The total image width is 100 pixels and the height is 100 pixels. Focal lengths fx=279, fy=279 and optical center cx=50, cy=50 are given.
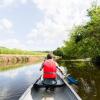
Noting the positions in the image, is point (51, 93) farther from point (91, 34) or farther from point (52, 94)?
point (91, 34)

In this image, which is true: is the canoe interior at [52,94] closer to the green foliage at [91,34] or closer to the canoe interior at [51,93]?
the canoe interior at [51,93]

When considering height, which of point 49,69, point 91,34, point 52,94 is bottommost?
point 52,94

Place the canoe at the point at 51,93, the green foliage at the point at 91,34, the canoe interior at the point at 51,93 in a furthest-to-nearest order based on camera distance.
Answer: the green foliage at the point at 91,34 < the canoe interior at the point at 51,93 < the canoe at the point at 51,93

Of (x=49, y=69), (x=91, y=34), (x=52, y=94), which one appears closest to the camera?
(x=52, y=94)

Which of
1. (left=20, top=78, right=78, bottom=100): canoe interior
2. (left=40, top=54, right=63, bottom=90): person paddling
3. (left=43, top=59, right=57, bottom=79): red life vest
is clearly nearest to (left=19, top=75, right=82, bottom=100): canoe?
(left=20, top=78, right=78, bottom=100): canoe interior

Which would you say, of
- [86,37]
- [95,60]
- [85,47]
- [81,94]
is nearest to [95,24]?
[86,37]

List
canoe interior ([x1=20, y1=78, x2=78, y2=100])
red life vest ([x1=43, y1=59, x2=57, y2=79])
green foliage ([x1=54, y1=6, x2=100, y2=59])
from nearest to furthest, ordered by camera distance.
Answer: canoe interior ([x1=20, y1=78, x2=78, y2=100]), red life vest ([x1=43, y1=59, x2=57, y2=79]), green foliage ([x1=54, y1=6, x2=100, y2=59])

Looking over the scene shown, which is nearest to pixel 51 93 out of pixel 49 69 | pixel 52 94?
pixel 52 94

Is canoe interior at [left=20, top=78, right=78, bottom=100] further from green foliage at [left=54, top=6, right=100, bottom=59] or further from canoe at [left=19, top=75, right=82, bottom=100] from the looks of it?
green foliage at [left=54, top=6, right=100, bottom=59]

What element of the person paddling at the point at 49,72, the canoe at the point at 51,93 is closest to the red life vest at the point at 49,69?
the person paddling at the point at 49,72

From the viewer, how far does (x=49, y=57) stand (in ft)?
47.4

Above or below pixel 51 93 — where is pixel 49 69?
above

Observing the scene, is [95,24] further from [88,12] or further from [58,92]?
[58,92]

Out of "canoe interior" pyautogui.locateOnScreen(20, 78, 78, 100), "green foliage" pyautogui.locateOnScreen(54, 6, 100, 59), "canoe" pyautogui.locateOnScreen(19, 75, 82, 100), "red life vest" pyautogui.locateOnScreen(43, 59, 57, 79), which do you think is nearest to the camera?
"canoe" pyautogui.locateOnScreen(19, 75, 82, 100)
